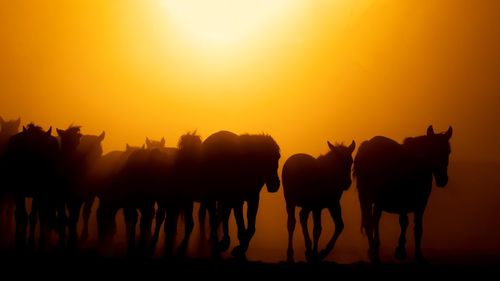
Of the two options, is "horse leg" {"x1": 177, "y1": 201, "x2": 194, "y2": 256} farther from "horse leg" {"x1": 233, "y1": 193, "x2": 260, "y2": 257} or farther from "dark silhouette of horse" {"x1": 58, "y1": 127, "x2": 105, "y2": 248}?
"dark silhouette of horse" {"x1": 58, "y1": 127, "x2": 105, "y2": 248}

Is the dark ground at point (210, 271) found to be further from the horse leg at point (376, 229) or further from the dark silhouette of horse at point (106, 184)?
the dark silhouette of horse at point (106, 184)

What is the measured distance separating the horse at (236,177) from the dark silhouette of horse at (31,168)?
2.67ft

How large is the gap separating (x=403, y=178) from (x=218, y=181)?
99cm

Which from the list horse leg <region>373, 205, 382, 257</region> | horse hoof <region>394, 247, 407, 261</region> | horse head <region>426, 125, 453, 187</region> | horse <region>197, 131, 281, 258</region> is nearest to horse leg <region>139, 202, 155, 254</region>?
horse <region>197, 131, 281, 258</region>

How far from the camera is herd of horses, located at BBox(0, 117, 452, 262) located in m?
2.80

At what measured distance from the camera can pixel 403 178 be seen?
2855 mm

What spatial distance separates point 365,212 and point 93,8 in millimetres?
2639

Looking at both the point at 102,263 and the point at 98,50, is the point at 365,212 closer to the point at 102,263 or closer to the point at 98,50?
the point at 102,263

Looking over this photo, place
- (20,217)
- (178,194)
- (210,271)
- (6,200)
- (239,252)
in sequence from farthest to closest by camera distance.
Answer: (6,200) < (20,217) < (178,194) < (239,252) < (210,271)

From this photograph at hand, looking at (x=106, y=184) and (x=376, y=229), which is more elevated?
(x=106, y=184)

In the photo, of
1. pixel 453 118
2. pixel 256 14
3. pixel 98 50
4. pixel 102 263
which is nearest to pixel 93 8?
pixel 98 50

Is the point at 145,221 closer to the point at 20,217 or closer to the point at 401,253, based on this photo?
the point at 20,217

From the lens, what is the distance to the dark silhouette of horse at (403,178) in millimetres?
2826

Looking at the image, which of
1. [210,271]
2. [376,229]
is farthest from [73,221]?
[376,229]
